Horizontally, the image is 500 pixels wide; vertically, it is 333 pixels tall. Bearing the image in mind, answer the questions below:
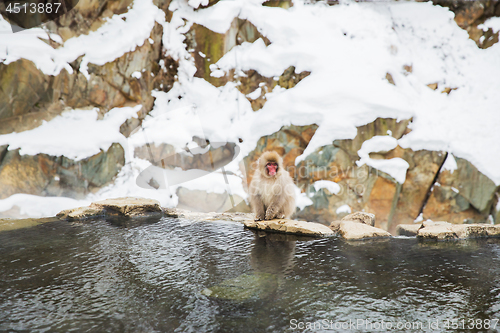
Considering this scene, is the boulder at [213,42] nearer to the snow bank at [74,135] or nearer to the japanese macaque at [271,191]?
the snow bank at [74,135]

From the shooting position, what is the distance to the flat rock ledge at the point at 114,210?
15.0ft

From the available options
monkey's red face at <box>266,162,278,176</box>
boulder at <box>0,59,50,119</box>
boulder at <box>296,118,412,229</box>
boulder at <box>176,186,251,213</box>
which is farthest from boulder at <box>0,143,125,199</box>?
monkey's red face at <box>266,162,278,176</box>

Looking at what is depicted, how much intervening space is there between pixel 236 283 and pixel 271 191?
1.78 metres

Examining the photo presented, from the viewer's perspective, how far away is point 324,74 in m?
8.02

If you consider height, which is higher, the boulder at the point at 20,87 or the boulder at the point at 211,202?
the boulder at the point at 20,87

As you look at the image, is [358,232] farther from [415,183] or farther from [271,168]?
[415,183]

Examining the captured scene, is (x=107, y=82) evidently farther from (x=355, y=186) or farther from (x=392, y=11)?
(x=392, y=11)

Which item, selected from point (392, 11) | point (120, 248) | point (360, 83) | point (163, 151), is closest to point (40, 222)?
point (120, 248)

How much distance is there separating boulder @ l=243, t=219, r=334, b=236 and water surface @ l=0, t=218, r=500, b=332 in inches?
6.6

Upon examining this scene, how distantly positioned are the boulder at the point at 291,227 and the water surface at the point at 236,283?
0.17 m

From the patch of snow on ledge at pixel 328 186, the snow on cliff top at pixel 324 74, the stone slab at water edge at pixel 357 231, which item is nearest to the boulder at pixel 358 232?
the stone slab at water edge at pixel 357 231

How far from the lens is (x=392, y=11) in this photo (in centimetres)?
942

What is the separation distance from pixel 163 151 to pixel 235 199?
2146mm

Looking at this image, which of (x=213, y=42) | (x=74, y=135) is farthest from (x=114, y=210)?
(x=213, y=42)
